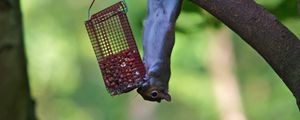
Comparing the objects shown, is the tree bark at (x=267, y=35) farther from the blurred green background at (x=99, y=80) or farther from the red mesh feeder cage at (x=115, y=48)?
the blurred green background at (x=99, y=80)

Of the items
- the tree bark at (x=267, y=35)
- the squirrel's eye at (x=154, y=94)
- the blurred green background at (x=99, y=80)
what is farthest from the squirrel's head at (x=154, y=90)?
the blurred green background at (x=99, y=80)

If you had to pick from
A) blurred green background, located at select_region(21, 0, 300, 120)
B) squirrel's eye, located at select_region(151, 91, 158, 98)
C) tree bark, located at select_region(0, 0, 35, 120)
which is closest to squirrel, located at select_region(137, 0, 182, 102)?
squirrel's eye, located at select_region(151, 91, 158, 98)

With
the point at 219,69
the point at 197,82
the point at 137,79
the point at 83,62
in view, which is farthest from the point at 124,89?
the point at 83,62

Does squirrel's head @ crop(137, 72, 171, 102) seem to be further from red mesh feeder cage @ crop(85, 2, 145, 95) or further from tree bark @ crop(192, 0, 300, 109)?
tree bark @ crop(192, 0, 300, 109)

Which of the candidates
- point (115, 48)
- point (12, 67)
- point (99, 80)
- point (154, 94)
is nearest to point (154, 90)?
point (154, 94)

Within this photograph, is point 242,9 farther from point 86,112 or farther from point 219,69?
point 86,112
